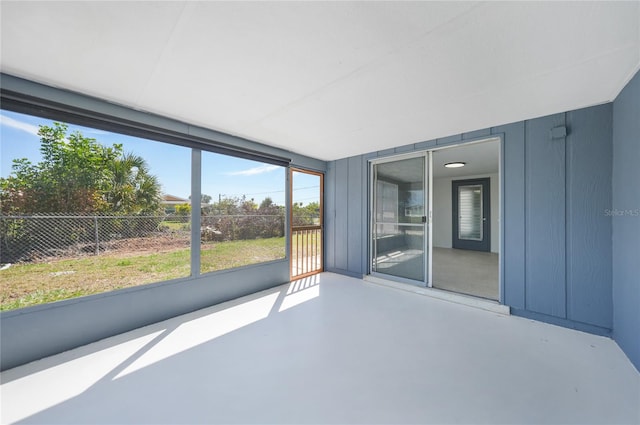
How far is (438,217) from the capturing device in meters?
7.42

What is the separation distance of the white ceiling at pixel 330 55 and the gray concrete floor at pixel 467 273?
2353 mm

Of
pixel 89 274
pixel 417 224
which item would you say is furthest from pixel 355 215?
pixel 89 274

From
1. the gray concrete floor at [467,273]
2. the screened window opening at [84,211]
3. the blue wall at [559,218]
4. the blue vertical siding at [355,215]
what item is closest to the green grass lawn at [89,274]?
the screened window opening at [84,211]

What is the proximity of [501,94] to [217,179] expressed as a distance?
4033mm

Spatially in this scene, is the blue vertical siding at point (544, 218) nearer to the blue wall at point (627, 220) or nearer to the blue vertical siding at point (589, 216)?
the blue vertical siding at point (589, 216)

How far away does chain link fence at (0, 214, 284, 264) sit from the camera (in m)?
1.97

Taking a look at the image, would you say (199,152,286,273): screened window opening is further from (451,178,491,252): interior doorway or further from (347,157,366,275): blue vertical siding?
(451,178,491,252): interior doorway

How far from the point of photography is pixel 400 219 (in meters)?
3.79

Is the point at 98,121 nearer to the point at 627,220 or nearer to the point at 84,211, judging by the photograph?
the point at 84,211

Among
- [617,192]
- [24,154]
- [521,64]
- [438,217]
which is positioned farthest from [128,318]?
[438,217]

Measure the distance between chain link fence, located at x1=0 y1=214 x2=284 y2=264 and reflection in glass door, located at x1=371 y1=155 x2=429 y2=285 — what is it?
9.01 feet

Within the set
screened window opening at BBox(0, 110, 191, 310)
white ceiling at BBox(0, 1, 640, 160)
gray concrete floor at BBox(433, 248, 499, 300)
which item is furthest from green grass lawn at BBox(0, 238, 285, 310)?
gray concrete floor at BBox(433, 248, 499, 300)

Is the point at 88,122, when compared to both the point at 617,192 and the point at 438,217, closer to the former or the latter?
the point at 617,192

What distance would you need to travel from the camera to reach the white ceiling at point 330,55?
1.24 m
